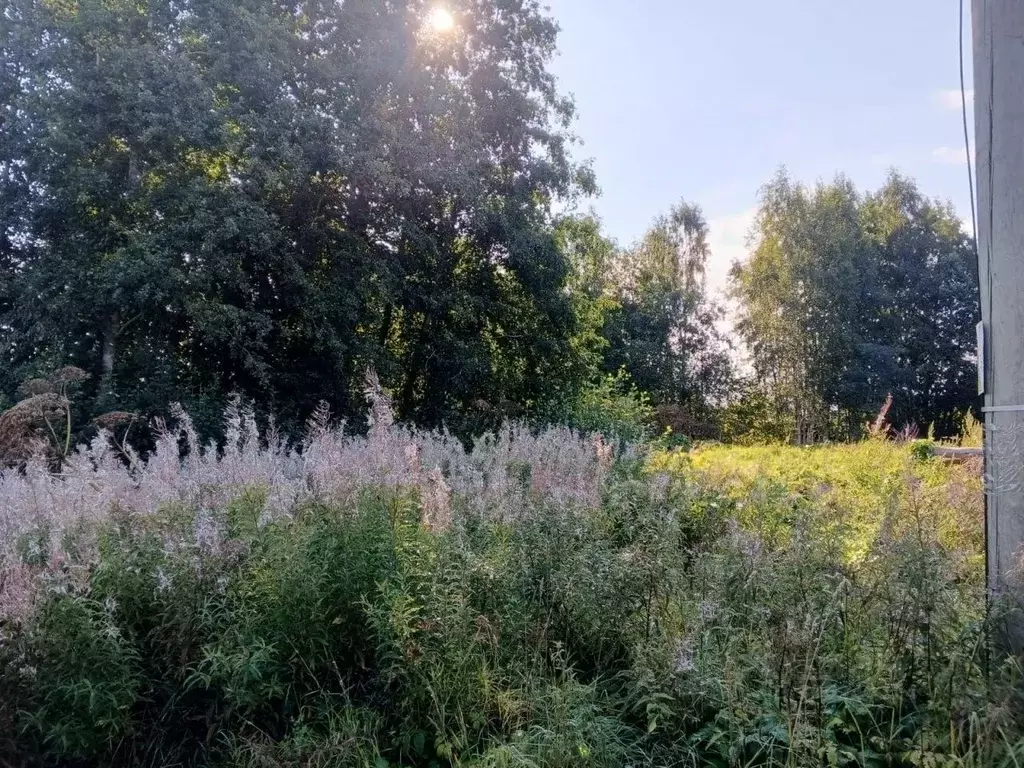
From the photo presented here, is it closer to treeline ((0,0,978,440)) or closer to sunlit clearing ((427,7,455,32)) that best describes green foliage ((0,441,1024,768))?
treeline ((0,0,978,440))

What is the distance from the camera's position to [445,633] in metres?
2.69

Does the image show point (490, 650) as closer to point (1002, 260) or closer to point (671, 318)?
point (1002, 260)

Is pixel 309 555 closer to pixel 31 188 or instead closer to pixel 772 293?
pixel 31 188

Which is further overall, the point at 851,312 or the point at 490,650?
the point at 851,312

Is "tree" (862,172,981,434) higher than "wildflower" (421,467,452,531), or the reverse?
"tree" (862,172,981,434)

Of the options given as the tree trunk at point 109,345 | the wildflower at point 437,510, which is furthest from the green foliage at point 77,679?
the tree trunk at point 109,345

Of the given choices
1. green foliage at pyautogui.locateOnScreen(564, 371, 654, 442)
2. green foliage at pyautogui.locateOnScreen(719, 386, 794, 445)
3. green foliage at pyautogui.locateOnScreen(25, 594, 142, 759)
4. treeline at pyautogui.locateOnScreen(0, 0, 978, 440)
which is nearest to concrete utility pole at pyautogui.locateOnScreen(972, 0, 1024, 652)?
green foliage at pyautogui.locateOnScreen(25, 594, 142, 759)

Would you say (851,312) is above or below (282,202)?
below

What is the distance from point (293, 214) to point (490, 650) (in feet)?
39.5

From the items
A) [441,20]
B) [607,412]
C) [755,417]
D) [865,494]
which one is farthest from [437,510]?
[755,417]

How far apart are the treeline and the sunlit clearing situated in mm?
56

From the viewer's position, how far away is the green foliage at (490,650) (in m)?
2.41

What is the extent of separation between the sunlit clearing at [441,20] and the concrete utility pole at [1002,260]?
42.2ft

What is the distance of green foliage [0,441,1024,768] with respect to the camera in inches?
94.7
